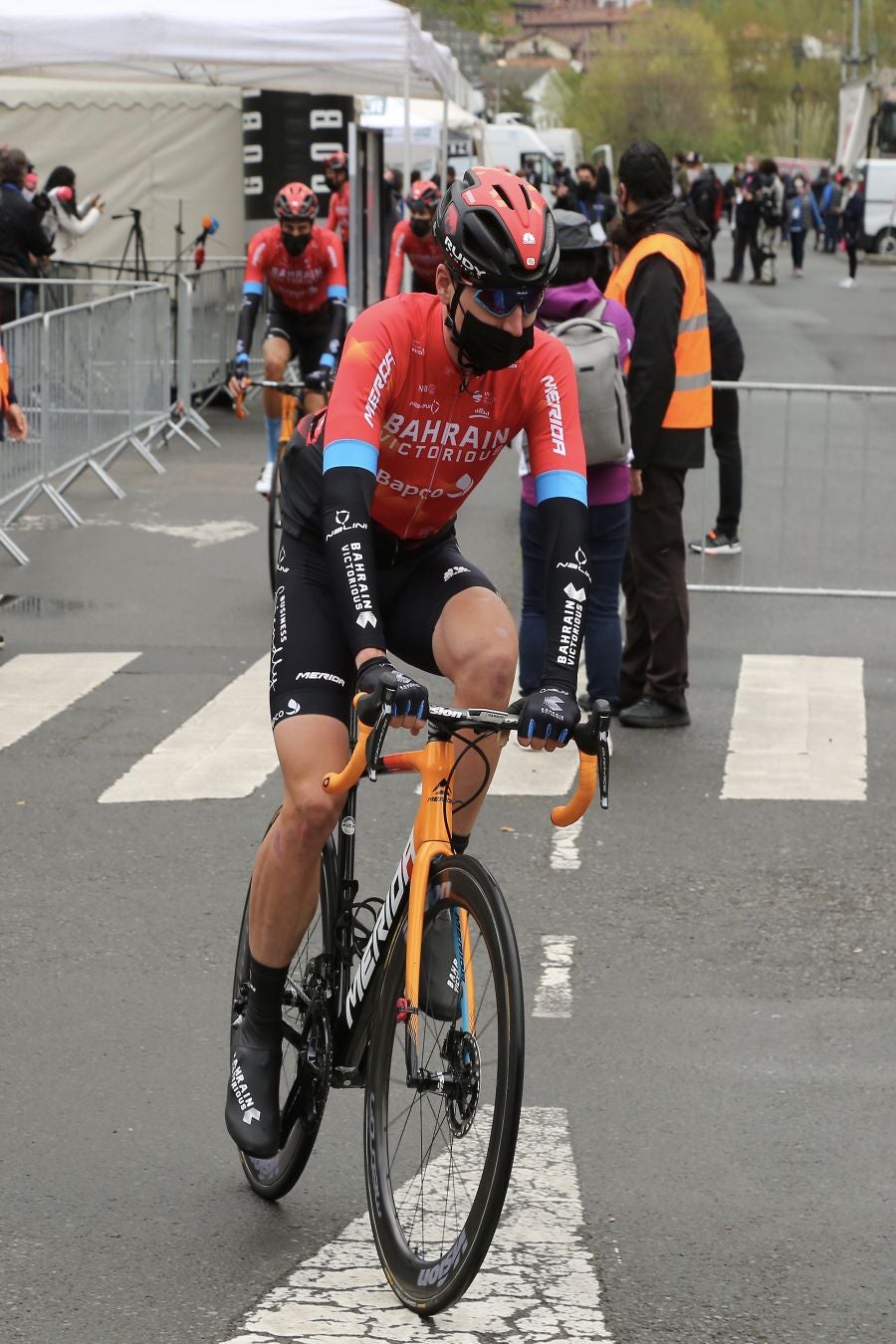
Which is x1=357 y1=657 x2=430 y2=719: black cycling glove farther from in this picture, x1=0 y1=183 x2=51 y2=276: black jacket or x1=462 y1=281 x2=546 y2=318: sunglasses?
x1=0 y1=183 x2=51 y2=276: black jacket

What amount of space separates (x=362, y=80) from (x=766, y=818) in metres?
12.6

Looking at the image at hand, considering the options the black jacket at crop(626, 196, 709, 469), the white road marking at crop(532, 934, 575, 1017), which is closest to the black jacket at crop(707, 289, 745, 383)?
the black jacket at crop(626, 196, 709, 469)

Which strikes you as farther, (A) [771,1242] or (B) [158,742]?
(B) [158,742]

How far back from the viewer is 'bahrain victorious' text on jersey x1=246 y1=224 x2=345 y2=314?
41.1 ft

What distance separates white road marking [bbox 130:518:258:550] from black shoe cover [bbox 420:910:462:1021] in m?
9.97

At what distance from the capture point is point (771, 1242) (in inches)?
165

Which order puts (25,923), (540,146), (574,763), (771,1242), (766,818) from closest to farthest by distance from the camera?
(771,1242) < (25,923) < (766,818) < (574,763) < (540,146)

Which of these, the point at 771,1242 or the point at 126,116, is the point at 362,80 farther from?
the point at 771,1242

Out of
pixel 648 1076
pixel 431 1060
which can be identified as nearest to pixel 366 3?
pixel 648 1076

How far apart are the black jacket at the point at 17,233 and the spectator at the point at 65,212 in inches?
69.8

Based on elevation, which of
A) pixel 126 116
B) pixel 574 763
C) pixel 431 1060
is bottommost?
pixel 574 763

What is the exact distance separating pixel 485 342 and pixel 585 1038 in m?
2.13

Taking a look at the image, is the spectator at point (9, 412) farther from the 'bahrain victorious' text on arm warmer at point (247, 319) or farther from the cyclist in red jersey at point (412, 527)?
the cyclist in red jersey at point (412, 527)

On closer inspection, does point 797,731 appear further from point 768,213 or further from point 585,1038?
point 768,213
